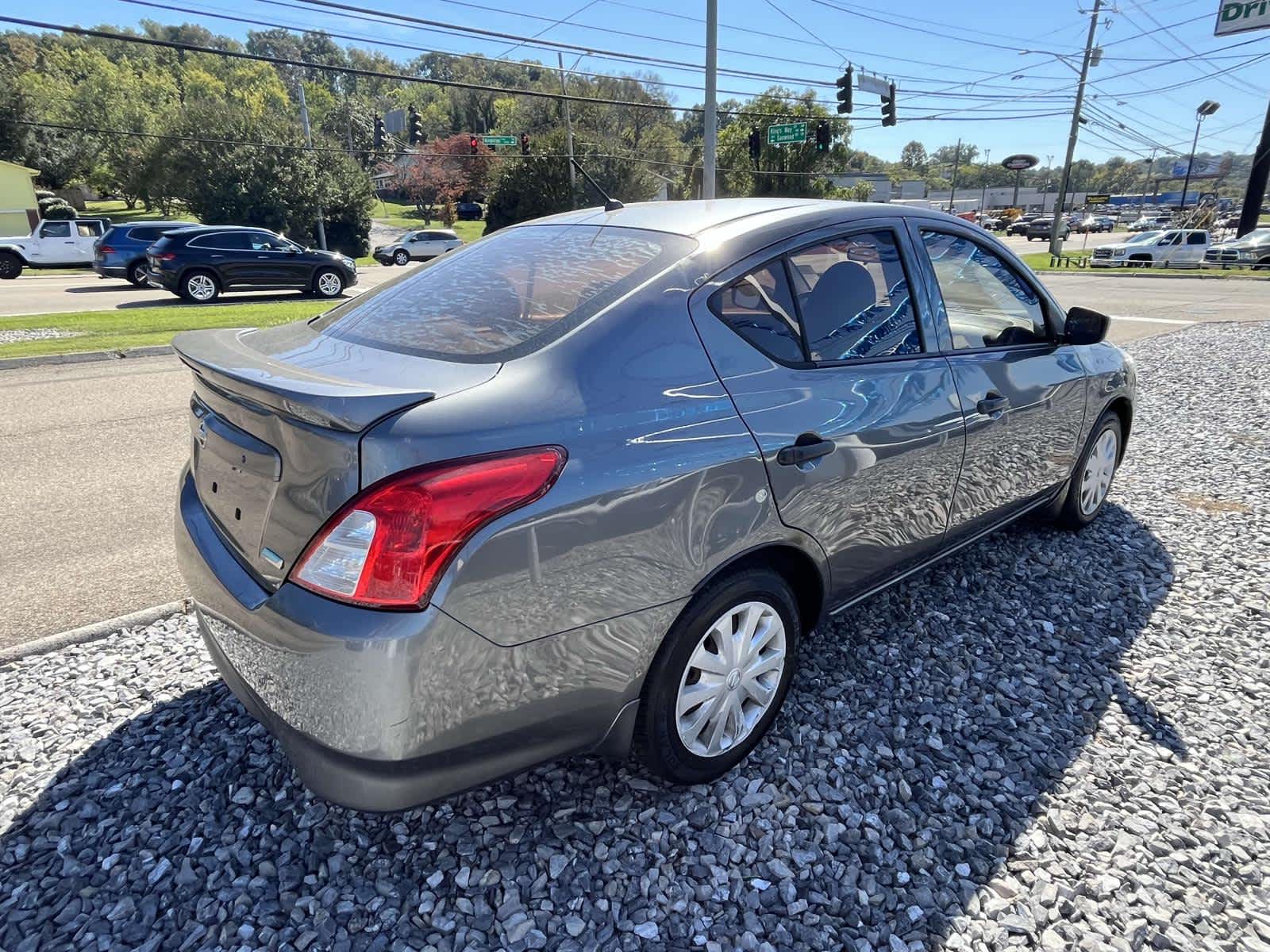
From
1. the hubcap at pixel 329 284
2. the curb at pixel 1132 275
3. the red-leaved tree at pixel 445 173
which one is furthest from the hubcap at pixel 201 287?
the red-leaved tree at pixel 445 173

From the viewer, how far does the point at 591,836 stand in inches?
86.8

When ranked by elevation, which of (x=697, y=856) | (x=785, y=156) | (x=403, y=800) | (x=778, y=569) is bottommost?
(x=697, y=856)

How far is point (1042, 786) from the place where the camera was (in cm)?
240

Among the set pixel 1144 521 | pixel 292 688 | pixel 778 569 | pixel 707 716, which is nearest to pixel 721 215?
pixel 778 569

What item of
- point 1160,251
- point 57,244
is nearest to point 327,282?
point 57,244

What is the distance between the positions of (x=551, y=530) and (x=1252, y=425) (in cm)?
725

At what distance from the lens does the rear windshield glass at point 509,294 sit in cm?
212

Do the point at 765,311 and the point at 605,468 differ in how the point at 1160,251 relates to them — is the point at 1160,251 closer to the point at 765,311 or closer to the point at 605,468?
the point at 765,311

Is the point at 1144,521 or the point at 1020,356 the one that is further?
the point at 1144,521

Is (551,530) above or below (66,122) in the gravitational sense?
below

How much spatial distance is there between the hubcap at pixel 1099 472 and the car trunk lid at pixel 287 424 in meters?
3.56

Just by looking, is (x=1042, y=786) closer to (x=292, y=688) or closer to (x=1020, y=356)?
(x=1020, y=356)

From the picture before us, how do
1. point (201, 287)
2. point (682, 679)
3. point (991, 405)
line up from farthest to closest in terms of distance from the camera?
point (201, 287), point (991, 405), point (682, 679)

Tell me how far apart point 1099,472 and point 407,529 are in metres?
4.00
